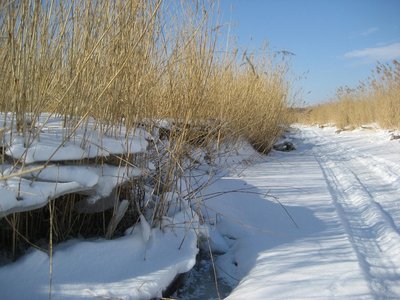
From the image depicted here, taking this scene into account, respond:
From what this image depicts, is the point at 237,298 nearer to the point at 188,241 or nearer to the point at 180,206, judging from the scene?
the point at 188,241

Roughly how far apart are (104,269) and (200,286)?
0.39m

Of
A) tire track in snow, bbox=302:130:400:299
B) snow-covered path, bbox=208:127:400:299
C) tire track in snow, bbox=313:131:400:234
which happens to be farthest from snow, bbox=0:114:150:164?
tire track in snow, bbox=313:131:400:234

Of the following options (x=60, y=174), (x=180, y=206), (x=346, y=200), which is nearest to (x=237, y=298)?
(x=180, y=206)

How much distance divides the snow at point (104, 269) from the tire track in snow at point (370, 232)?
674mm

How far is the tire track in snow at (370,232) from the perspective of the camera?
4.27ft

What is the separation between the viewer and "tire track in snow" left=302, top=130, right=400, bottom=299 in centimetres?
130

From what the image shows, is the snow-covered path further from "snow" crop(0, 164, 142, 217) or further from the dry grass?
the dry grass

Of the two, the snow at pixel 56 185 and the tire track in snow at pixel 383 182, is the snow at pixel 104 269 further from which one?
the tire track in snow at pixel 383 182

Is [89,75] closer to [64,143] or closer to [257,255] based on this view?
[64,143]

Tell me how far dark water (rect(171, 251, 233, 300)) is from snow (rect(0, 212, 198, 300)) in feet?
0.31

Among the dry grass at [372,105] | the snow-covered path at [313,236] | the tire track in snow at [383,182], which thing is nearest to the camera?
the snow-covered path at [313,236]

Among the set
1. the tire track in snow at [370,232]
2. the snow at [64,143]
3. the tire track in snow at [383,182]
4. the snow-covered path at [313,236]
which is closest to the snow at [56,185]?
the snow at [64,143]

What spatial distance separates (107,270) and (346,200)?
1.80 metres

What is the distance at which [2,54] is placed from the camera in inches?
47.9
